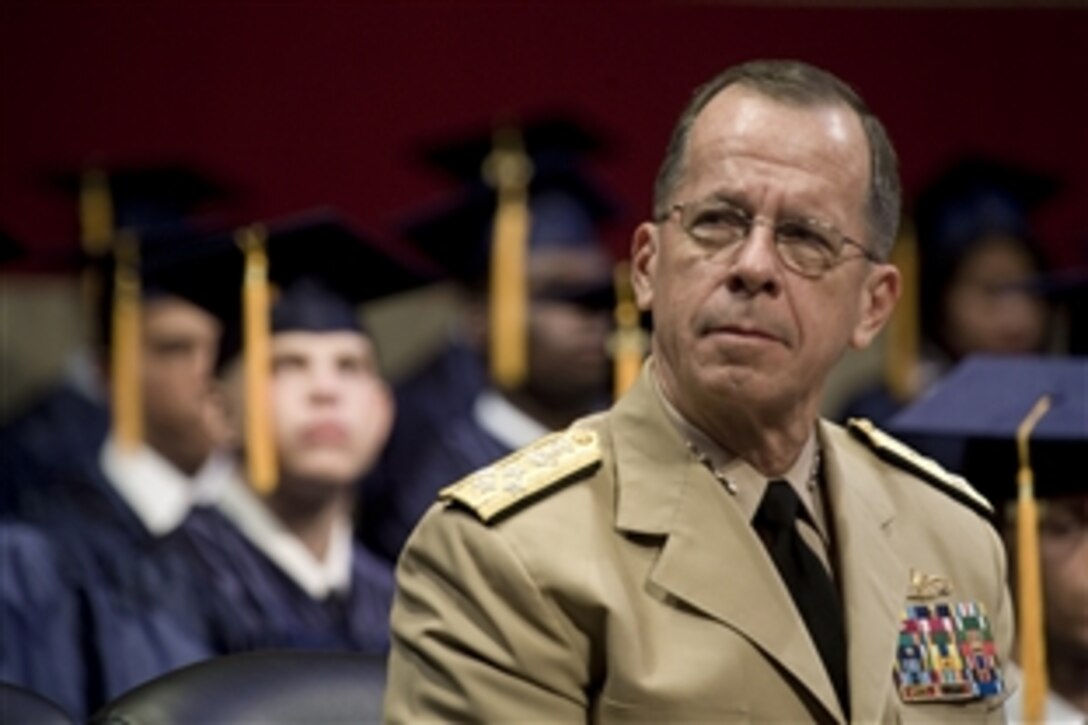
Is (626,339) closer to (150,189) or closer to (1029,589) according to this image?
(150,189)

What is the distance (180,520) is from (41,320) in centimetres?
210

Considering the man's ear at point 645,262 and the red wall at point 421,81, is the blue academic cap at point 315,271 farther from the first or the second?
the man's ear at point 645,262

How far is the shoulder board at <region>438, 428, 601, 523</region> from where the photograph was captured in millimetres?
2113

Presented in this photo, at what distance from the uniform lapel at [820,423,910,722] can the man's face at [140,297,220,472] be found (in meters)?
3.30

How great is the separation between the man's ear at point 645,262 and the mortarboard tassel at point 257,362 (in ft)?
7.91

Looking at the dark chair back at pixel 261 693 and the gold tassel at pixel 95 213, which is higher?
the gold tassel at pixel 95 213

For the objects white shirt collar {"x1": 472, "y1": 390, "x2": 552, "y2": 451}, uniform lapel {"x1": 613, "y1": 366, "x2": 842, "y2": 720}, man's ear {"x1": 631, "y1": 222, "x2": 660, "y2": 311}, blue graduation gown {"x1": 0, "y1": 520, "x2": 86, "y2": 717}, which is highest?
man's ear {"x1": 631, "y1": 222, "x2": 660, "y2": 311}

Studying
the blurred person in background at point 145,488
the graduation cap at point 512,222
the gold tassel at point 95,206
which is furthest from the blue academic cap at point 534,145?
the gold tassel at point 95,206

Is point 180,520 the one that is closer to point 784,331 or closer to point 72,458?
point 72,458

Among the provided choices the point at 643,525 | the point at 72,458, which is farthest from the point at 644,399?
the point at 72,458

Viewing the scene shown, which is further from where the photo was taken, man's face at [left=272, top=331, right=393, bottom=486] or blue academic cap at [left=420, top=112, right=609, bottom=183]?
blue academic cap at [left=420, top=112, right=609, bottom=183]

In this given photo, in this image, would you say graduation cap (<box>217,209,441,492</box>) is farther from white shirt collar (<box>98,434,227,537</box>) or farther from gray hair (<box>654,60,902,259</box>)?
gray hair (<box>654,60,902,259</box>)

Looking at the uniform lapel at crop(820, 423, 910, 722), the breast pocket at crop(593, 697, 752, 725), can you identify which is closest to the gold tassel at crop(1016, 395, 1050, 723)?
the uniform lapel at crop(820, 423, 910, 722)

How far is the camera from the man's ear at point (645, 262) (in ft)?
7.55
